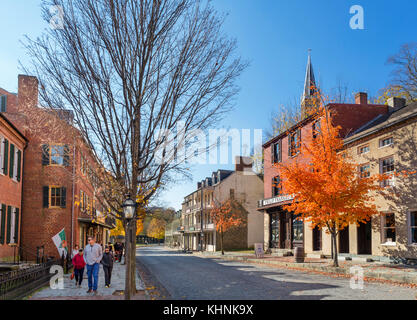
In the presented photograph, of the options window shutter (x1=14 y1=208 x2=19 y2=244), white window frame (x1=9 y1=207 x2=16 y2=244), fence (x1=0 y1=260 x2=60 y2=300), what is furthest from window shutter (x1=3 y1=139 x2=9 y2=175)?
fence (x1=0 y1=260 x2=60 y2=300)

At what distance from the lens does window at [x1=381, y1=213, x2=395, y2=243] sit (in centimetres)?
2202

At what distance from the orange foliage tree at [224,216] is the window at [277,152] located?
409 inches

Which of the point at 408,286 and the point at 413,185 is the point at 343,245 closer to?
the point at 413,185

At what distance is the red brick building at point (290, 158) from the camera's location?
28547mm

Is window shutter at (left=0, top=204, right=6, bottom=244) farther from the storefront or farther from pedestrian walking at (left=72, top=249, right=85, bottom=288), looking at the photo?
the storefront

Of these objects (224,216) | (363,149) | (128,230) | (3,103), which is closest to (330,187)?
(363,149)

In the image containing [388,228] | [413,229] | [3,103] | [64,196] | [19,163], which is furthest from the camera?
[3,103]

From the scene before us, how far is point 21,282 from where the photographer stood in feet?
38.8

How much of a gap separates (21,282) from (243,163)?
149 feet

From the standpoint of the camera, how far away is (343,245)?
2689cm

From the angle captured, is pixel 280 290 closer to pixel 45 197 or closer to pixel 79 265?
pixel 79 265

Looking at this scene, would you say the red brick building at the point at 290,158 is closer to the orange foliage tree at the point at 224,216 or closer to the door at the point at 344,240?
the door at the point at 344,240

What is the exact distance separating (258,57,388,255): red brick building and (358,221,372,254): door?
487cm

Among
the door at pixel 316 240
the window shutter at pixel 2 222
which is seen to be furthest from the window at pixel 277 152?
the window shutter at pixel 2 222
